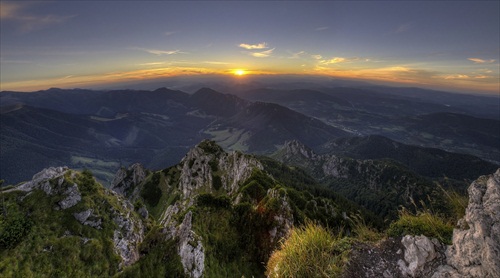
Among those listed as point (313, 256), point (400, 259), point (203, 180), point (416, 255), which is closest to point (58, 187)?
point (313, 256)

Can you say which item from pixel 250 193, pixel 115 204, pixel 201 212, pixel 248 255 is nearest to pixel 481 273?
pixel 248 255

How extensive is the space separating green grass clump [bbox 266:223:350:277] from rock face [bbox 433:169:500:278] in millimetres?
2853

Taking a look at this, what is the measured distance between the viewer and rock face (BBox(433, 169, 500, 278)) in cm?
656

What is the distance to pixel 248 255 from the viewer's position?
94.2 feet

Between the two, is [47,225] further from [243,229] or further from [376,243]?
[376,243]

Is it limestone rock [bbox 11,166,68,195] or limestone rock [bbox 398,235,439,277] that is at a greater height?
limestone rock [bbox 398,235,439,277]

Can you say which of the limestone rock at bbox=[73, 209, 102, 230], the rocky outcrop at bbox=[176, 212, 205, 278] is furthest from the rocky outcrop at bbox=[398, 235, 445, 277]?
the limestone rock at bbox=[73, 209, 102, 230]

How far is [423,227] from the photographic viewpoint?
894 cm

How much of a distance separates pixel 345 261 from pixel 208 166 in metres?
116

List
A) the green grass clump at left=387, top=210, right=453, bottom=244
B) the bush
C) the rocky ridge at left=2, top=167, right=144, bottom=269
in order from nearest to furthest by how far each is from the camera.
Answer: the green grass clump at left=387, top=210, right=453, bottom=244 < the bush < the rocky ridge at left=2, top=167, right=144, bottom=269

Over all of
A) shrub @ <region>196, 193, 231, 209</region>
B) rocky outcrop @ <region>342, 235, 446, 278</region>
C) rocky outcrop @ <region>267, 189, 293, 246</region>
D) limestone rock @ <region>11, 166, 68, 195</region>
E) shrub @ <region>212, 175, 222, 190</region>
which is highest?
rocky outcrop @ <region>342, 235, 446, 278</region>

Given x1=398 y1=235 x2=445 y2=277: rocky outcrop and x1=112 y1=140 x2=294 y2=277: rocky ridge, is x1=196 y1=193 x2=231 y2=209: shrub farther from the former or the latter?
x1=398 y1=235 x2=445 y2=277: rocky outcrop

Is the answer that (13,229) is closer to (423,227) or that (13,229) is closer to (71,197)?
(71,197)

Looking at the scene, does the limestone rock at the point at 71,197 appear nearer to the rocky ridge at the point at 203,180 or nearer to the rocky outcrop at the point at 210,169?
the rocky ridge at the point at 203,180
